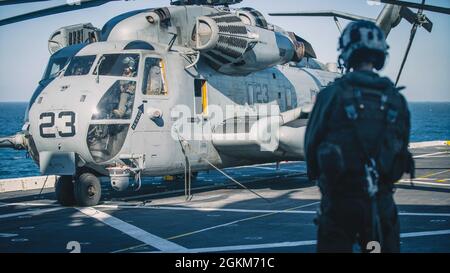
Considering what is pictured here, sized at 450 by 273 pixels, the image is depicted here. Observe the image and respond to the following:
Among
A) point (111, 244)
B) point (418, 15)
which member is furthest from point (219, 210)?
point (418, 15)

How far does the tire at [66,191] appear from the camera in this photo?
13703 mm

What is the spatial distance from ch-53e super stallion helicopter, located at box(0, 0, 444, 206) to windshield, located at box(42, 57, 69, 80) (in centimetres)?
4

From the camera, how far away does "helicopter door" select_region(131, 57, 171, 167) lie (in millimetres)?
13664

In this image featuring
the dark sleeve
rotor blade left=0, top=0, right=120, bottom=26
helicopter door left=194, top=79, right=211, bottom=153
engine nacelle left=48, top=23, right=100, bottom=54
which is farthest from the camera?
engine nacelle left=48, top=23, right=100, bottom=54

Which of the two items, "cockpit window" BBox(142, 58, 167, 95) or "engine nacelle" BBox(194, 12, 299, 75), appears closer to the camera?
"cockpit window" BBox(142, 58, 167, 95)

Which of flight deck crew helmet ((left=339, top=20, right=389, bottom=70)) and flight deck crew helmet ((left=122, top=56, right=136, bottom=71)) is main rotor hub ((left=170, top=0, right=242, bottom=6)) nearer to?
flight deck crew helmet ((left=122, top=56, right=136, bottom=71))

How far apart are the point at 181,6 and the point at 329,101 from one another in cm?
1111

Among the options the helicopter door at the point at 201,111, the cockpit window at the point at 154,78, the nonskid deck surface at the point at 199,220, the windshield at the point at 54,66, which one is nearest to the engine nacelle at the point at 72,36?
the windshield at the point at 54,66

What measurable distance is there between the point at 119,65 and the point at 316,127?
9.74 m

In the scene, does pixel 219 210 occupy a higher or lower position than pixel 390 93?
lower

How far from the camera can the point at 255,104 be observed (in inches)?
673

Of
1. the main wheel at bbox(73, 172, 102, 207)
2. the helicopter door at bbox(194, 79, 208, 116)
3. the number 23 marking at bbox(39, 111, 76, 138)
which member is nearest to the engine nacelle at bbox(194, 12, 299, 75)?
the helicopter door at bbox(194, 79, 208, 116)
